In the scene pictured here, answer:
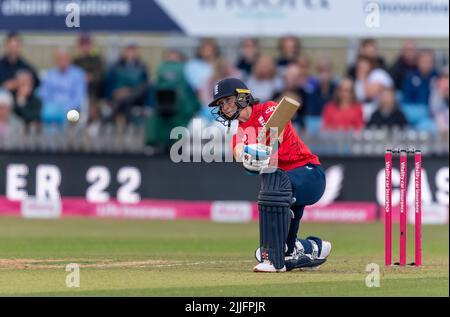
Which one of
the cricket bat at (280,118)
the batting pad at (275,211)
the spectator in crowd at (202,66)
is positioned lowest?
the batting pad at (275,211)

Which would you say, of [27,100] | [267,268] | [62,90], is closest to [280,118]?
[267,268]

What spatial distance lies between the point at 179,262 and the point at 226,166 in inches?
236

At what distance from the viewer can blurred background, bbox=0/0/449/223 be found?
17.2m

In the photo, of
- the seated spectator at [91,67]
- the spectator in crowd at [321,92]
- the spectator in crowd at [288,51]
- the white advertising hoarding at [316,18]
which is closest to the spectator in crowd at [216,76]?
the white advertising hoarding at [316,18]

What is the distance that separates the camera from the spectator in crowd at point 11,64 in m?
18.2

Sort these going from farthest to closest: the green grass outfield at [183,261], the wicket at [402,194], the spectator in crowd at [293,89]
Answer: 1. the spectator in crowd at [293,89]
2. the wicket at [402,194]
3. the green grass outfield at [183,261]

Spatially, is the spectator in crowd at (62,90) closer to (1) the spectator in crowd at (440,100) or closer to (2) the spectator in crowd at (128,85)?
(2) the spectator in crowd at (128,85)

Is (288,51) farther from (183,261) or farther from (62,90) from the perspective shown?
(183,261)

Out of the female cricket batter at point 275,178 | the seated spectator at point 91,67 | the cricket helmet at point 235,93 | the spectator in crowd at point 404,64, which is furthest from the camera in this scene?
the seated spectator at point 91,67

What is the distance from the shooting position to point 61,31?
17.8 meters

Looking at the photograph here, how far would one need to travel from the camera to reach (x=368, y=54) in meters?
17.9

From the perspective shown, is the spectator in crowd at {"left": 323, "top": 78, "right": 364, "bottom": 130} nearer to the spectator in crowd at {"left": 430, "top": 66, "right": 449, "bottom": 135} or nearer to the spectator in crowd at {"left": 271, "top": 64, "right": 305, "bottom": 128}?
the spectator in crowd at {"left": 271, "top": 64, "right": 305, "bottom": 128}

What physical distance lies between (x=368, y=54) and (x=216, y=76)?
214cm

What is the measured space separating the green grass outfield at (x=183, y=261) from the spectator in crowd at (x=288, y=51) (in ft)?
8.71
